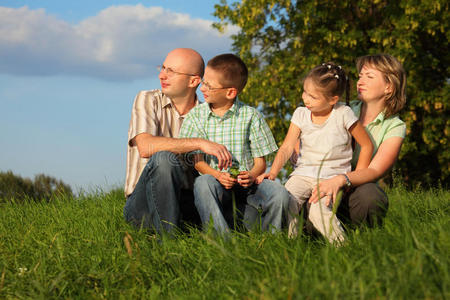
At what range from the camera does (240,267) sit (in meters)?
2.61

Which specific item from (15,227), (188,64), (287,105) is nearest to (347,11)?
(287,105)

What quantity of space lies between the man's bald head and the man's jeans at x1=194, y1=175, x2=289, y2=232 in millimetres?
1310

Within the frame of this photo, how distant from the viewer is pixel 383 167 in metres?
3.88

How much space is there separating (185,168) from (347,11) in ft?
37.8

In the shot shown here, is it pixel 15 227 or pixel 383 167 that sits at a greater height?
pixel 383 167

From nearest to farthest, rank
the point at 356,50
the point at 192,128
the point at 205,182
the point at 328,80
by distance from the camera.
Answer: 1. the point at 205,182
2. the point at 328,80
3. the point at 192,128
4. the point at 356,50

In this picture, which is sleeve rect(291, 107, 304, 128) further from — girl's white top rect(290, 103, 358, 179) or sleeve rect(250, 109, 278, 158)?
sleeve rect(250, 109, 278, 158)

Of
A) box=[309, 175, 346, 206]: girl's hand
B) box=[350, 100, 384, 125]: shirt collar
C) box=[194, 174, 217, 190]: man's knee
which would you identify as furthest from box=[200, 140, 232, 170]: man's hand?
box=[350, 100, 384, 125]: shirt collar

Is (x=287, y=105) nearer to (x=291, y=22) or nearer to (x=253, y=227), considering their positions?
(x=291, y=22)

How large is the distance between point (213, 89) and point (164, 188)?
3.09ft

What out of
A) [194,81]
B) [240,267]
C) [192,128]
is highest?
[194,81]

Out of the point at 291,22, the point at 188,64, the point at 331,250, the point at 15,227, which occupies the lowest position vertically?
the point at 15,227

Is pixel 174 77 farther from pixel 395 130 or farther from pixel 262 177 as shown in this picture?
pixel 395 130

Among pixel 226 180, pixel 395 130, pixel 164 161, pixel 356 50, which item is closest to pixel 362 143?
pixel 395 130
